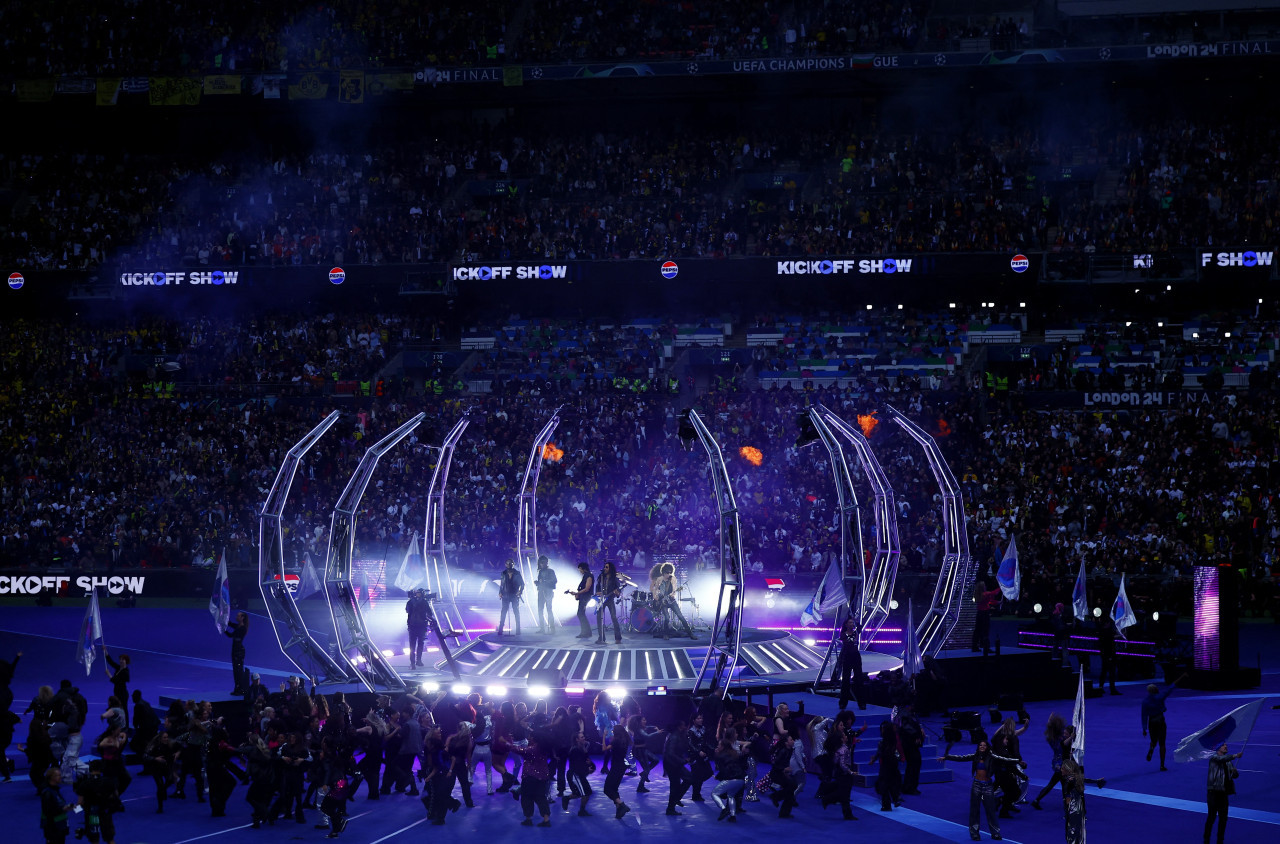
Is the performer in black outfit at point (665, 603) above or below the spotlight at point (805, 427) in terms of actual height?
below

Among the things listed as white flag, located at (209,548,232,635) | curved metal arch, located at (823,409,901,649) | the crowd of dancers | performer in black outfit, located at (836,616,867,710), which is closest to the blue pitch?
the crowd of dancers

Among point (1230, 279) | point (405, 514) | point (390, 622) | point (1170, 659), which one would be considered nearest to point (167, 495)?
point (405, 514)

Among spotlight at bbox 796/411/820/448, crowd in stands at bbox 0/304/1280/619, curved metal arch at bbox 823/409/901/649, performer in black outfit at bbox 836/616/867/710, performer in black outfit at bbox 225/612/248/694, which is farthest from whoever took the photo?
crowd in stands at bbox 0/304/1280/619

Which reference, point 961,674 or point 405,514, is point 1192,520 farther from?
point 405,514

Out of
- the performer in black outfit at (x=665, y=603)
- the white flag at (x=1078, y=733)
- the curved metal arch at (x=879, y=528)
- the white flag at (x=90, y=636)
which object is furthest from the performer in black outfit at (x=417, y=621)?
the white flag at (x=1078, y=733)

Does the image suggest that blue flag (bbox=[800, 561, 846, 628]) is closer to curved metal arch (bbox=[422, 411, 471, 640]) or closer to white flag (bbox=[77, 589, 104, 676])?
curved metal arch (bbox=[422, 411, 471, 640])

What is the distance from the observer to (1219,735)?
15789mm

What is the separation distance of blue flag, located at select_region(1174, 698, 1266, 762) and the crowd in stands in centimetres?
1968

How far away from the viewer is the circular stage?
23766 millimetres

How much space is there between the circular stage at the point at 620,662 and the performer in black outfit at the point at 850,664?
4.98 feet

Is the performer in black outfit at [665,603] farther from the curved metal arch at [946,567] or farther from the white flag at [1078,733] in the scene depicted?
the white flag at [1078,733]

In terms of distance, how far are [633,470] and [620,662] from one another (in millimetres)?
18832

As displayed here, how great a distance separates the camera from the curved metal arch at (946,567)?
1009 inches

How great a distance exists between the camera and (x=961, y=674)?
25.5 meters
